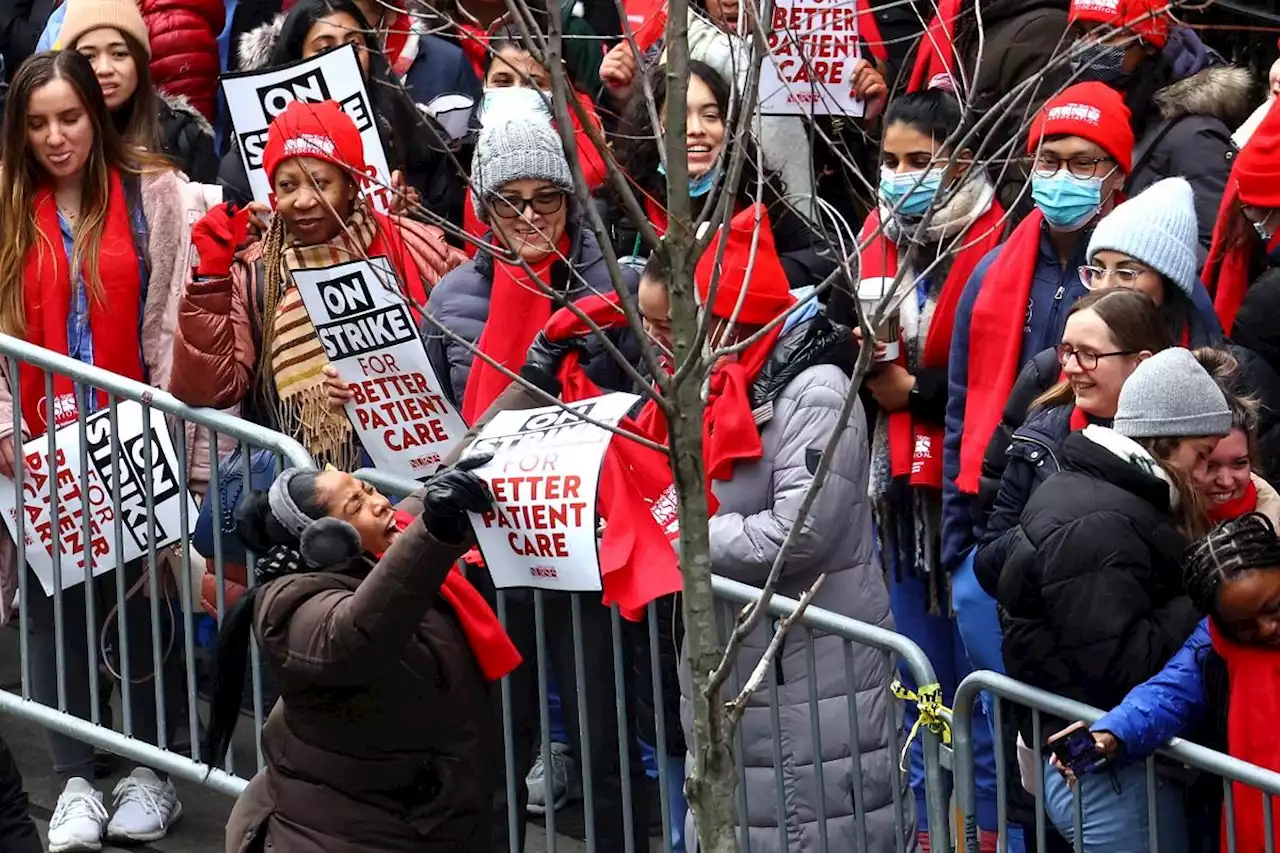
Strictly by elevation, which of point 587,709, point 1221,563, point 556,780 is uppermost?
point 1221,563

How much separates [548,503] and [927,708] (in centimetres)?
103

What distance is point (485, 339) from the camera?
Answer: 6746 mm

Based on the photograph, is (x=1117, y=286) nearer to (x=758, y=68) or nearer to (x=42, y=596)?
(x=758, y=68)

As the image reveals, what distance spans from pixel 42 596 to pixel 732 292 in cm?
255

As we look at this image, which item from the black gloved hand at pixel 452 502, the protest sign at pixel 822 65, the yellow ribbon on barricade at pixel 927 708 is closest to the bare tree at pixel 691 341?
the black gloved hand at pixel 452 502

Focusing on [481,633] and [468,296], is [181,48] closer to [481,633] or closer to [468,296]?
[468,296]

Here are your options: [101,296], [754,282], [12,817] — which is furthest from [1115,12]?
[12,817]

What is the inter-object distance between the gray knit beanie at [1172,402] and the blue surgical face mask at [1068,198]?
3.79 feet

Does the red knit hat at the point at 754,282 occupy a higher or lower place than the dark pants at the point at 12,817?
higher

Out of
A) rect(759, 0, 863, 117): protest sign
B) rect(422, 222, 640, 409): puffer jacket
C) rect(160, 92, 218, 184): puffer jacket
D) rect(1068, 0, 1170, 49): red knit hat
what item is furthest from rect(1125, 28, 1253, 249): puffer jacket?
rect(160, 92, 218, 184): puffer jacket

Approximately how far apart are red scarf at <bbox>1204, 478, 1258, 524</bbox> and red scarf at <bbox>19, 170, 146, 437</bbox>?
138 inches

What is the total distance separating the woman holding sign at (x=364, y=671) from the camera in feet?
17.3

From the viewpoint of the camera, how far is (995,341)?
21.6 ft

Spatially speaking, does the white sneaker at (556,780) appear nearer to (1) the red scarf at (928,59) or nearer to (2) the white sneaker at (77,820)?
(2) the white sneaker at (77,820)
